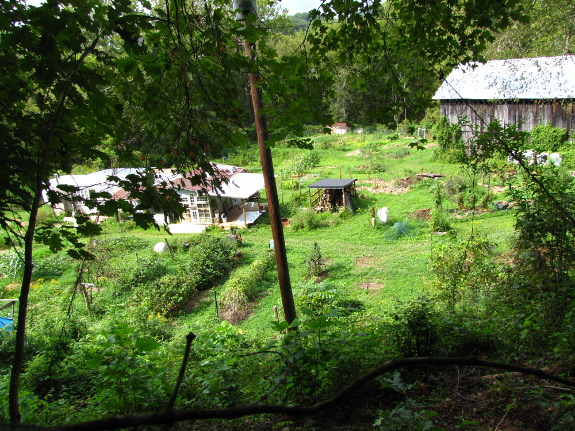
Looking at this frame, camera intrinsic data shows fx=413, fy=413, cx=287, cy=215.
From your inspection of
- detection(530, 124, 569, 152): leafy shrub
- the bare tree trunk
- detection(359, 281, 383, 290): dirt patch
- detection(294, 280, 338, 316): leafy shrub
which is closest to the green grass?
detection(359, 281, 383, 290): dirt patch

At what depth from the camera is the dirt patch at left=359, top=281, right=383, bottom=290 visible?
11344 millimetres

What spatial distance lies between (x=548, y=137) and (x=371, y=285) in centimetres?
1431

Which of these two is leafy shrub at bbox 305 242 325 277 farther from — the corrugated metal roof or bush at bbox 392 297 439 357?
bush at bbox 392 297 439 357

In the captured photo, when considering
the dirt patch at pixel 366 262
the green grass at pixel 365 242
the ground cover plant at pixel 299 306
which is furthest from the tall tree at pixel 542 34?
the dirt patch at pixel 366 262

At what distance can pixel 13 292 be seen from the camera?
45.0 feet

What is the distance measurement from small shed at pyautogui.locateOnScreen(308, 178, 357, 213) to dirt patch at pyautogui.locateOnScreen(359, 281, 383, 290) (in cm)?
678

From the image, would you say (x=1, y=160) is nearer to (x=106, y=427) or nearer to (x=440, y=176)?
(x=106, y=427)

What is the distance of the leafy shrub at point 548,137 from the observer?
64.0 ft

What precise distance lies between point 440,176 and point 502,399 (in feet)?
61.6

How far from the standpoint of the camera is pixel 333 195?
19.3 meters

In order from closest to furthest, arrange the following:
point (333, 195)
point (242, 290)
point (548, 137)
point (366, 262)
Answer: point (242, 290) < point (366, 262) < point (333, 195) < point (548, 137)

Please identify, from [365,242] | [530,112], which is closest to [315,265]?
[365,242]

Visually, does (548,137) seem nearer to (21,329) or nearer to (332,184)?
(332,184)

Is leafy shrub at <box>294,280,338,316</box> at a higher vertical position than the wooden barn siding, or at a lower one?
lower
